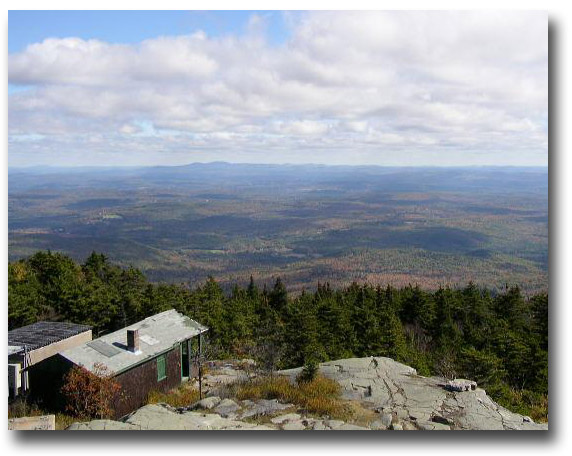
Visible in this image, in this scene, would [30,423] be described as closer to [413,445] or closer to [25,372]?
[413,445]

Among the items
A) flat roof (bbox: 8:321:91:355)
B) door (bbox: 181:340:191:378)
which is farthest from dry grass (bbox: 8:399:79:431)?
door (bbox: 181:340:191:378)

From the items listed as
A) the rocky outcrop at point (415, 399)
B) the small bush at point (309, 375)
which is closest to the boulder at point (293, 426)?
the rocky outcrop at point (415, 399)

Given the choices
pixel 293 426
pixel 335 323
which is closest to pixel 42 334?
pixel 293 426

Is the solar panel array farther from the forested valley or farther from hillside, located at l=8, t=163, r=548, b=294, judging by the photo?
hillside, located at l=8, t=163, r=548, b=294

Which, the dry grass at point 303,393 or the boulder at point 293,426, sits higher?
the boulder at point 293,426

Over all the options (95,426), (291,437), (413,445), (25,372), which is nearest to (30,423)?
(95,426)

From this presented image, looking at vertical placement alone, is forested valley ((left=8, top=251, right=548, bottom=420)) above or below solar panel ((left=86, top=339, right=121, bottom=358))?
below

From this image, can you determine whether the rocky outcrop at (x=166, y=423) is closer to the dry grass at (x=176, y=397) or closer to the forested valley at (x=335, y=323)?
the dry grass at (x=176, y=397)
